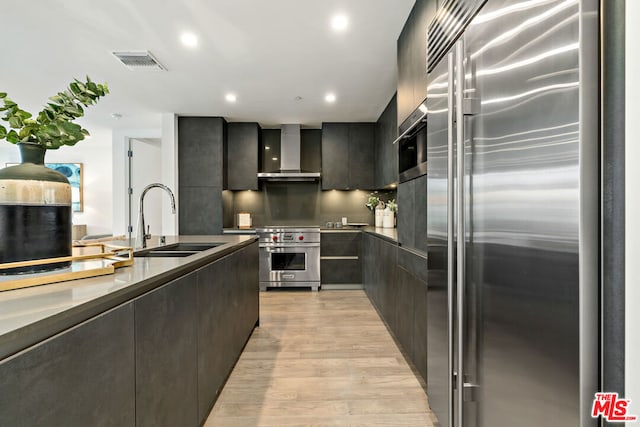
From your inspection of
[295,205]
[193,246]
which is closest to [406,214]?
[193,246]

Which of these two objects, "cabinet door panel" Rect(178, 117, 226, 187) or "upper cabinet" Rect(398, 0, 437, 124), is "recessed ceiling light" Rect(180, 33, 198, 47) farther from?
"cabinet door panel" Rect(178, 117, 226, 187)

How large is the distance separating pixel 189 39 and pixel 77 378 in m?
2.63

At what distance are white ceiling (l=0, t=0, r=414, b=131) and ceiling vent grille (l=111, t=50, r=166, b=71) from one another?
0.08 meters

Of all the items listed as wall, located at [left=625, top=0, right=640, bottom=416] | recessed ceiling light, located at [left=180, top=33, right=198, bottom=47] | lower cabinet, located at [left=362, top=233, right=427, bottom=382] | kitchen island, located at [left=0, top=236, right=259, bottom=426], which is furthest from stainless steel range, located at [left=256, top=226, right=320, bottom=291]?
wall, located at [left=625, top=0, right=640, bottom=416]

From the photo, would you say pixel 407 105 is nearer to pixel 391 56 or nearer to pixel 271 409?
pixel 391 56

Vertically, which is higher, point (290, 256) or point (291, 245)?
point (291, 245)

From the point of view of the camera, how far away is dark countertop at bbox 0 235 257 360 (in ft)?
1.82

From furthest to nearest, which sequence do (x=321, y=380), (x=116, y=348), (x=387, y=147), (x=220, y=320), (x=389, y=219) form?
1. (x=389, y=219)
2. (x=387, y=147)
3. (x=321, y=380)
4. (x=220, y=320)
5. (x=116, y=348)

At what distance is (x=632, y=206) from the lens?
1.88 ft

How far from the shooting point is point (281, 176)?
485 centimetres

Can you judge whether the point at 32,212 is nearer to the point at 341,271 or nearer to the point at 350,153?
the point at 341,271

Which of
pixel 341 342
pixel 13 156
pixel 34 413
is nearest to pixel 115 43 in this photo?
pixel 34 413

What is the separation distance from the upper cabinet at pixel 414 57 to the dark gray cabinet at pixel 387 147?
3.72 ft

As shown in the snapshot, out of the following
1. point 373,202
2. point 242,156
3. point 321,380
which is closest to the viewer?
point 321,380
